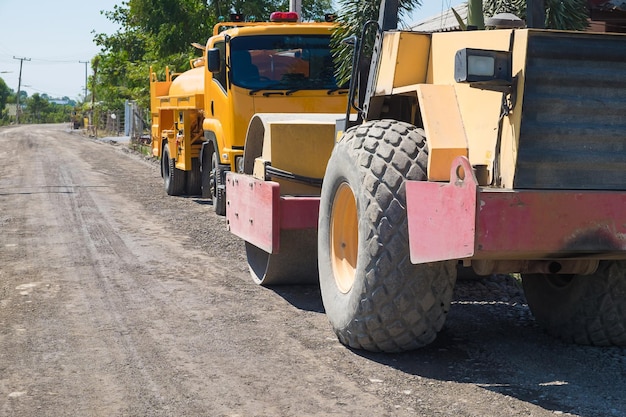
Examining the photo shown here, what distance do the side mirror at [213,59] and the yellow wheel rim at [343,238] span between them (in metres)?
6.33

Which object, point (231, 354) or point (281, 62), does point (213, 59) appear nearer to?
point (281, 62)

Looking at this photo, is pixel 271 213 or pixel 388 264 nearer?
pixel 388 264

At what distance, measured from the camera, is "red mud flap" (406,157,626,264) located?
14.7 feet

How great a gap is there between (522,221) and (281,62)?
25.8 ft

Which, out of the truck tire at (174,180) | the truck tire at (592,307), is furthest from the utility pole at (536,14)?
the truck tire at (174,180)

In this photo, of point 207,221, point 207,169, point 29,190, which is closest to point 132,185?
point 29,190

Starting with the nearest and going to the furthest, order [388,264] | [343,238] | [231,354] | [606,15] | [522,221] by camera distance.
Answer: [522,221], [388,264], [231,354], [343,238], [606,15]

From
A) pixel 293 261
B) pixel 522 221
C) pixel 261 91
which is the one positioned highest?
pixel 261 91

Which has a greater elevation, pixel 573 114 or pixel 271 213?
pixel 573 114

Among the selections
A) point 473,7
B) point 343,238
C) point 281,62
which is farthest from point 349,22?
point 343,238

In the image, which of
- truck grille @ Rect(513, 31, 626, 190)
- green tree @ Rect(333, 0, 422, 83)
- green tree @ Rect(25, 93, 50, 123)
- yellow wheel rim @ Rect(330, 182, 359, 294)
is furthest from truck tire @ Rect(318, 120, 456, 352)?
green tree @ Rect(25, 93, 50, 123)

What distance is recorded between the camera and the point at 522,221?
4.51 meters

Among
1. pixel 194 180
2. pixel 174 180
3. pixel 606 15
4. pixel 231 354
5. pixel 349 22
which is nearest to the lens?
pixel 231 354

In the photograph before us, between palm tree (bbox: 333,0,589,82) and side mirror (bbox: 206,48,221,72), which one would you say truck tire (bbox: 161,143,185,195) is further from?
palm tree (bbox: 333,0,589,82)
